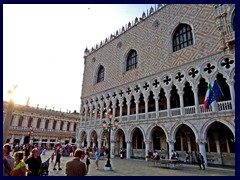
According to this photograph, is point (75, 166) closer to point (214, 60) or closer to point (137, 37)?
point (214, 60)

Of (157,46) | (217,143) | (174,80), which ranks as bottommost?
(217,143)

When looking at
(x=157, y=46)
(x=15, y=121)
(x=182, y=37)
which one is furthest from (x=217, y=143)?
(x=15, y=121)

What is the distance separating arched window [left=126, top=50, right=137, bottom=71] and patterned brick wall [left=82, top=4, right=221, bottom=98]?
52 centimetres

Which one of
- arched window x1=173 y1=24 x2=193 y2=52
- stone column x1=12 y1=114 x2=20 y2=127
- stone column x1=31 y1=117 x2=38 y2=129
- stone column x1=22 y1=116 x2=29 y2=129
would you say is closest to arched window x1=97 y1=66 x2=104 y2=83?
arched window x1=173 y1=24 x2=193 y2=52

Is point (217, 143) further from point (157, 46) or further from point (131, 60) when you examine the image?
point (131, 60)

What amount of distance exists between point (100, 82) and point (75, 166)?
57.3ft

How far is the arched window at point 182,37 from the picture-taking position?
43.7ft

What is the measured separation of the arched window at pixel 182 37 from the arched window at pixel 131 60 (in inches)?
170

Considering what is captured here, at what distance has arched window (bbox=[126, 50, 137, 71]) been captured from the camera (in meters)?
17.2

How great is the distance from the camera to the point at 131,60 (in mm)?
17672

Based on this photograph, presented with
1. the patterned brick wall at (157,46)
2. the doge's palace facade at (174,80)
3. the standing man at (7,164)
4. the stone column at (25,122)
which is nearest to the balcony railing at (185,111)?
the doge's palace facade at (174,80)

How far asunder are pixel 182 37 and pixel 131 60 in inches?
220

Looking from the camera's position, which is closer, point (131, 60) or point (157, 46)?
point (157, 46)
